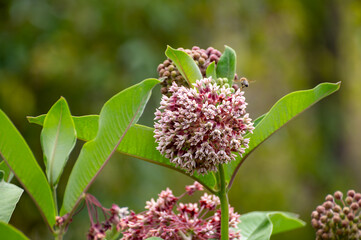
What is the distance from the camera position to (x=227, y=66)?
84 cm

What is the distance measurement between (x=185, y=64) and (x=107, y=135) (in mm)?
168

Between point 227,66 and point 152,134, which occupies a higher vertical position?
point 227,66

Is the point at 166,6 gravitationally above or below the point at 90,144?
above

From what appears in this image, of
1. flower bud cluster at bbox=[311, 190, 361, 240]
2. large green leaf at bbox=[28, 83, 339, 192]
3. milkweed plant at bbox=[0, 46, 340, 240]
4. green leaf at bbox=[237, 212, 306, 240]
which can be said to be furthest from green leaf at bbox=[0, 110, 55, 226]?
flower bud cluster at bbox=[311, 190, 361, 240]

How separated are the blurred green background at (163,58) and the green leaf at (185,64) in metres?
2.75

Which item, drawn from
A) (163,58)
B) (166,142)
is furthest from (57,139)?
(163,58)

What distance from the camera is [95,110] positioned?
380 centimetres

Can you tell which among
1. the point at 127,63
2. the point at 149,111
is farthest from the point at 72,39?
the point at 149,111

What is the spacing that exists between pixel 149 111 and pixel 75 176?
2.96 meters

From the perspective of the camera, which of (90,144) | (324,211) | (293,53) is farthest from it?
(293,53)

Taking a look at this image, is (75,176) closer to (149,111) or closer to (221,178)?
(221,178)

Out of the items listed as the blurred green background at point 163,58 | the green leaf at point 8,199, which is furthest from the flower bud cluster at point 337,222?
the blurred green background at point 163,58

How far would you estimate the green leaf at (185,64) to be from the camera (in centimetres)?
77

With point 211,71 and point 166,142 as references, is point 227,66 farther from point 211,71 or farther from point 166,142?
point 166,142
